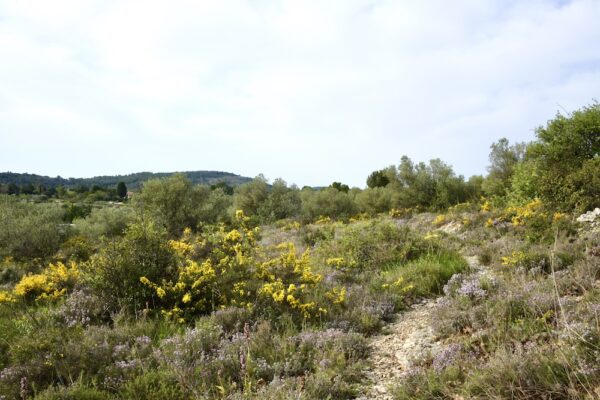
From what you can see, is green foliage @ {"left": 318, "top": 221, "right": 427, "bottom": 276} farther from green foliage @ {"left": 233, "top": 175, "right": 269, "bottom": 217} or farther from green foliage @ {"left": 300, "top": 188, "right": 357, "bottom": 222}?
green foliage @ {"left": 233, "top": 175, "right": 269, "bottom": 217}

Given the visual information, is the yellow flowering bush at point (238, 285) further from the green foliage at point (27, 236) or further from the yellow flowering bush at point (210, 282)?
the green foliage at point (27, 236)

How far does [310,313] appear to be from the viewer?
18.5 ft

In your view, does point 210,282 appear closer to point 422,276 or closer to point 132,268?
point 132,268

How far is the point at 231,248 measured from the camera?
6.96m

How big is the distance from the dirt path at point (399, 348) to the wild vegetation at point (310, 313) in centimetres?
13

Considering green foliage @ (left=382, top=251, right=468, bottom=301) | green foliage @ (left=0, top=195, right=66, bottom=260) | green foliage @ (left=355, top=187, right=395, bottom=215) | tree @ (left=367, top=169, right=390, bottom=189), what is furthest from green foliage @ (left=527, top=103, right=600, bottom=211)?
tree @ (left=367, top=169, right=390, bottom=189)

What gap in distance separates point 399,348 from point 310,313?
1.51 metres

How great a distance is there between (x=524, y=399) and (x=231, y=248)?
5.17 metres

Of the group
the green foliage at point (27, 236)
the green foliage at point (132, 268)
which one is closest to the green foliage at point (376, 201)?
the green foliage at point (27, 236)

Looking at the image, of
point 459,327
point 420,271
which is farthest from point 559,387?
point 420,271

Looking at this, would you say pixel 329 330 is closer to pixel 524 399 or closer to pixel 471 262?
pixel 524 399

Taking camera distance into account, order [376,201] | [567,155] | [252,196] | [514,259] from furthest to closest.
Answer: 1. [252,196]
2. [376,201]
3. [567,155]
4. [514,259]

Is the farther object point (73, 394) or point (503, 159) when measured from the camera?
point (503, 159)

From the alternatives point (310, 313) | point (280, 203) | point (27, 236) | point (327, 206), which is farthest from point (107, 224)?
point (310, 313)
